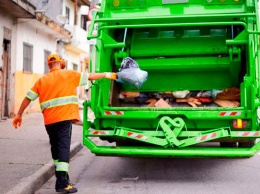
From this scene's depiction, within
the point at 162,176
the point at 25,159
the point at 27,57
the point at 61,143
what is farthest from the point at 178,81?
the point at 27,57

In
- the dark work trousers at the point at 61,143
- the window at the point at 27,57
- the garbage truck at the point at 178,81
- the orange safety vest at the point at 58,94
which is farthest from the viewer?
the window at the point at 27,57

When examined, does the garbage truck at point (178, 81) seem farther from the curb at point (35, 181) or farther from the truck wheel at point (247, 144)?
the curb at point (35, 181)

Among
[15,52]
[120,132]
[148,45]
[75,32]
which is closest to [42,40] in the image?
[15,52]

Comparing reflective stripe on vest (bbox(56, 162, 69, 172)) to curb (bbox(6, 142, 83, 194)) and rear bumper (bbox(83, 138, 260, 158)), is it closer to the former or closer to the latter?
curb (bbox(6, 142, 83, 194))

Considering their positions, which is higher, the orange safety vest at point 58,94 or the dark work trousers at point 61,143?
the orange safety vest at point 58,94

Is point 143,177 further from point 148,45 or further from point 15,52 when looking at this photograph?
point 15,52

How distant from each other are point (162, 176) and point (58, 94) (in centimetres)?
180

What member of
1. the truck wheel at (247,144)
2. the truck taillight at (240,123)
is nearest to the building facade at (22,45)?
the truck wheel at (247,144)

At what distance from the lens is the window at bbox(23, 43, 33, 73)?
14.2 meters

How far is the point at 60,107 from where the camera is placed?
15.4ft

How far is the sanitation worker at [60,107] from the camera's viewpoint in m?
4.63

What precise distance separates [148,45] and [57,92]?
7.59 feet

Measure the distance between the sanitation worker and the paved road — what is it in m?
0.36

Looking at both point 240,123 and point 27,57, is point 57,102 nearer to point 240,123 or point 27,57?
point 240,123
